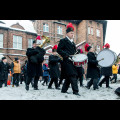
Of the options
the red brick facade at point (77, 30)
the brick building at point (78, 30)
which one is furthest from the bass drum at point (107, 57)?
the red brick facade at point (77, 30)

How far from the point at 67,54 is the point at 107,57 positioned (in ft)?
6.53

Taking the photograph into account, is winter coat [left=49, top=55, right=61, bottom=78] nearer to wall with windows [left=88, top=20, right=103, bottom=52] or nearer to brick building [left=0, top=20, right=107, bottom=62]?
brick building [left=0, top=20, right=107, bottom=62]

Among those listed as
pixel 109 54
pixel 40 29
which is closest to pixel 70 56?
pixel 109 54

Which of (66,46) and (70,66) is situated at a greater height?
(66,46)

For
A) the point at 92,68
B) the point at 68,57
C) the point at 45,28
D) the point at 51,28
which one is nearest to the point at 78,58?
the point at 68,57

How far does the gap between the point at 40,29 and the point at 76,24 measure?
337 inches

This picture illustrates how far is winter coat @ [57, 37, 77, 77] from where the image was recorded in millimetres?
4338

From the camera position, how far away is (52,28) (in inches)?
997

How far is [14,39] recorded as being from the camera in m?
20.8

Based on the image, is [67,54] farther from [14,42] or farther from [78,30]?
[78,30]

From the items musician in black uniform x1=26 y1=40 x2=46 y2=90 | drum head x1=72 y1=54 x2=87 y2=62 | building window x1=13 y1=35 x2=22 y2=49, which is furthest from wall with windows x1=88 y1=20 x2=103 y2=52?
drum head x1=72 y1=54 x2=87 y2=62

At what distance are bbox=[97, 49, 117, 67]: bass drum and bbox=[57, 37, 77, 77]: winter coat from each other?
1.64 meters

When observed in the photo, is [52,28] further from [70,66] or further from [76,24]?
[70,66]

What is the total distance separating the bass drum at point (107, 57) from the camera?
532 cm
